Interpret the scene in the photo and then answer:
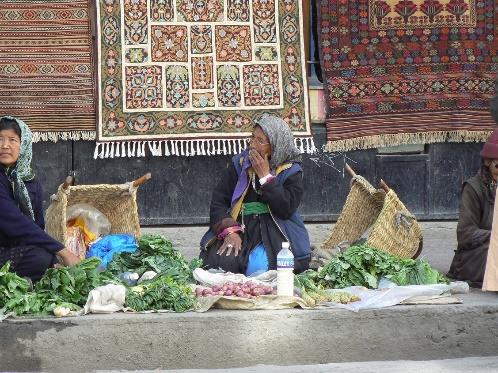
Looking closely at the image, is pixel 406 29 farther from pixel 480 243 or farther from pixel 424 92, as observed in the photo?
pixel 480 243

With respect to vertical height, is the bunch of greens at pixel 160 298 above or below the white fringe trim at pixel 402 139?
below

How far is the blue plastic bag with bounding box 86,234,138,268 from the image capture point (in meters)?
7.62

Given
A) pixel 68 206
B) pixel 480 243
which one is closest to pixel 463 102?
pixel 480 243

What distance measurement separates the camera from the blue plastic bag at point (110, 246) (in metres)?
7.62

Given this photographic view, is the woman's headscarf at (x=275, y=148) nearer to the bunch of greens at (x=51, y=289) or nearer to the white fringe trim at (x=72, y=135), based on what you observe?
the bunch of greens at (x=51, y=289)

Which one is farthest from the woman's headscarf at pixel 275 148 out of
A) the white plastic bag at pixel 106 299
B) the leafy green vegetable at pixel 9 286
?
the leafy green vegetable at pixel 9 286

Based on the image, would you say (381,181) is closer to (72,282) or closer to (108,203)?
(108,203)

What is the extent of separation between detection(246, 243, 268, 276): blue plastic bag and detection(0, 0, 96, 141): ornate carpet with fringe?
2428mm

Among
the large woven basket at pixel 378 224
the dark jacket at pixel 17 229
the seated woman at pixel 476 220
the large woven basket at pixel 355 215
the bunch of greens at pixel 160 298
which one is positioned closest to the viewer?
the bunch of greens at pixel 160 298

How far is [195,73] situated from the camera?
9.59m

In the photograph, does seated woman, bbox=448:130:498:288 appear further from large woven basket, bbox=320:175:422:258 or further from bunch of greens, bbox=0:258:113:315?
bunch of greens, bbox=0:258:113:315

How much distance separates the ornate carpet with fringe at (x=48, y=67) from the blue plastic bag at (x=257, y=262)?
2.43 metres

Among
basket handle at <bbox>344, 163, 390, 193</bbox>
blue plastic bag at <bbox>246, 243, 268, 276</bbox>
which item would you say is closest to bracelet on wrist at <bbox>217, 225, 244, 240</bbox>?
blue plastic bag at <bbox>246, 243, 268, 276</bbox>

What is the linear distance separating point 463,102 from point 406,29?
0.75 meters
